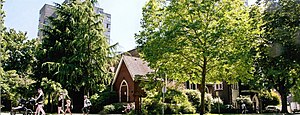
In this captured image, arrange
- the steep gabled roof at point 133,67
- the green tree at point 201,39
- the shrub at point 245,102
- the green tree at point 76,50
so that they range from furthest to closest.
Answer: the shrub at point 245,102, the steep gabled roof at point 133,67, the green tree at point 76,50, the green tree at point 201,39

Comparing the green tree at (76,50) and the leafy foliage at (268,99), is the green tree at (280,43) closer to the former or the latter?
the green tree at (76,50)

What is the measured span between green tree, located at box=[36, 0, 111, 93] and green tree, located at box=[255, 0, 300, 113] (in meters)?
17.7

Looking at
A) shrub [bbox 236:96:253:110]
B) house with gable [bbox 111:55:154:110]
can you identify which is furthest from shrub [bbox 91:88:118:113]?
shrub [bbox 236:96:253:110]

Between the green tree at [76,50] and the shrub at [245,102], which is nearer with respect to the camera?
the green tree at [76,50]

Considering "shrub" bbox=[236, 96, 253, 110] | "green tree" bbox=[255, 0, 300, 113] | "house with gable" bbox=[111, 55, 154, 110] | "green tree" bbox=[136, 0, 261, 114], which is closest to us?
"green tree" bbox=[136, 0, 261, 114]

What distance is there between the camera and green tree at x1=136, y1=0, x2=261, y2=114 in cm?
2362

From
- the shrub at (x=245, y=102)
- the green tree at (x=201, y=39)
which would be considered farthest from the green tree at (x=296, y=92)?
the green tree at (x=201, y=39)

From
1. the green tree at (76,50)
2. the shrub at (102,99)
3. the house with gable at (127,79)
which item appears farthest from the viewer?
the house with gable at (127,79)

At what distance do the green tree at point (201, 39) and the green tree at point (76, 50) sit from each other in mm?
10693

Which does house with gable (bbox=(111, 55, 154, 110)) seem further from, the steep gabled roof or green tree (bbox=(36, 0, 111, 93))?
green tree (bbox=(36, 0, 111, 93))

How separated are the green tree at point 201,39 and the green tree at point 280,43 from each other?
5.24m

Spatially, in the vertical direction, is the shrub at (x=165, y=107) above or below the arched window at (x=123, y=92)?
below

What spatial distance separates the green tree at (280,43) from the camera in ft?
98.9

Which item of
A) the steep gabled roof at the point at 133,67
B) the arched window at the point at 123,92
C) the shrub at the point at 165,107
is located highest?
the steep gabled roof at the point at 133,67
